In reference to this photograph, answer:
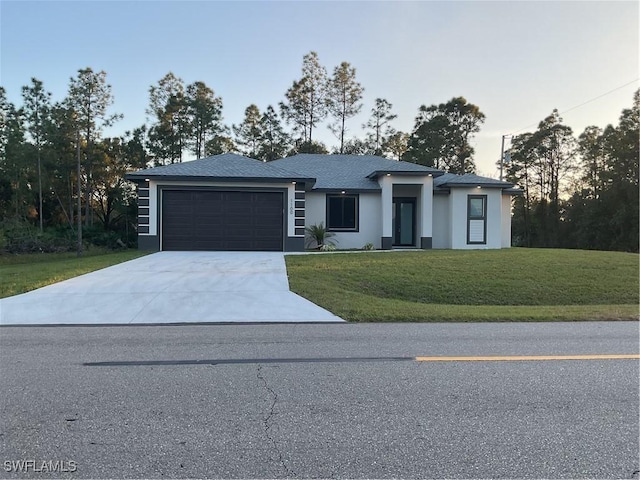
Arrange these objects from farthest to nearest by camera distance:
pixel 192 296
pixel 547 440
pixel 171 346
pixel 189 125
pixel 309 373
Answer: pixel 189 125 < pixel 192 296 < pixel 171 346 < pixel 309 373 < pixel 547 440

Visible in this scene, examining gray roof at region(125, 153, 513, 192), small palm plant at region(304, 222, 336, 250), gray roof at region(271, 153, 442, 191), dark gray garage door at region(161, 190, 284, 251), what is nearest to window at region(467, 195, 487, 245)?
gray roof at region(125, 153, 513, 192)

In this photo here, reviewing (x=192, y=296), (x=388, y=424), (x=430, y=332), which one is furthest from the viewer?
(x=192, y=296)

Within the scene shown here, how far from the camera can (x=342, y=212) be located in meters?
21.0

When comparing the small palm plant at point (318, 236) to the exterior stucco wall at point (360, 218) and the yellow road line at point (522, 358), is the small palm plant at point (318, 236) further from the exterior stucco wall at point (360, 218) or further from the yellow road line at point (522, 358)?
the yellow road line at point (522, 358)

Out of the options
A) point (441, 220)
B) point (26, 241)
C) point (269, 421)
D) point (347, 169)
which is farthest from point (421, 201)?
point (26, 241)

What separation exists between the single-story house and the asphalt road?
12.3 meters

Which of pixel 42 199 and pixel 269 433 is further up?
pixel 42 199

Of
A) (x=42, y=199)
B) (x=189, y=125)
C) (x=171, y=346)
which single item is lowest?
(x=171, y=346)

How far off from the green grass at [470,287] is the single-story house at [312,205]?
464cm

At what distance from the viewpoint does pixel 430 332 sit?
6988 mm

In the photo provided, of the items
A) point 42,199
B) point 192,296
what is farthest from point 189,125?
point 192,296

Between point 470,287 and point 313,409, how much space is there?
8.26 meters

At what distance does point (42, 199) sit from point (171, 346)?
31365 millimetres

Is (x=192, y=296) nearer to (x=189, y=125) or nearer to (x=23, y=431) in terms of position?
(x=23, y=431)
